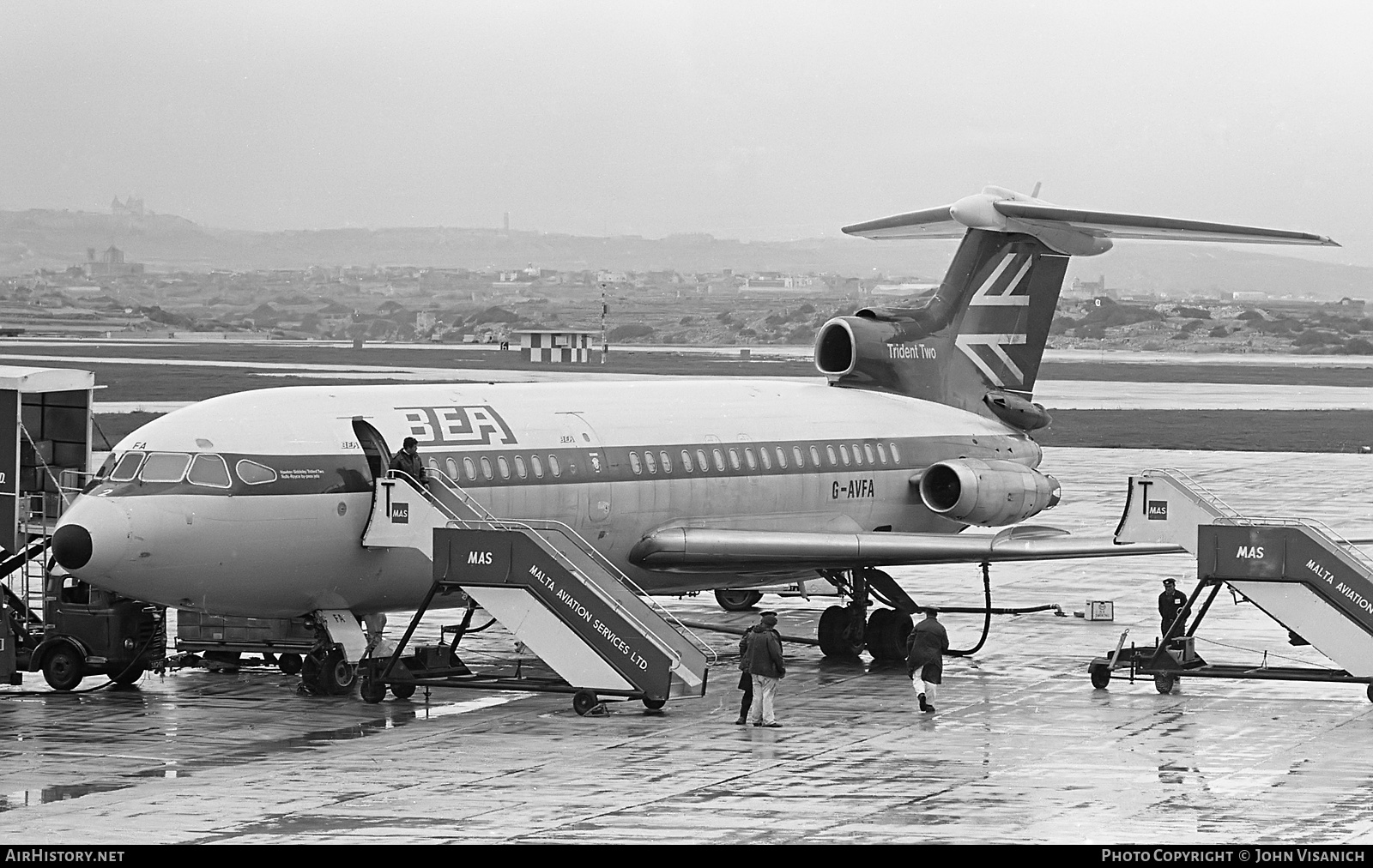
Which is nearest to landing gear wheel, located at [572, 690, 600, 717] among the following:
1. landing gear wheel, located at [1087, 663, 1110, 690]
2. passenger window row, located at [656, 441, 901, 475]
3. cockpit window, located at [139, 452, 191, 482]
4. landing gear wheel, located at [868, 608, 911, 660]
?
passenger window row, located at [656, 441, 901, 475]

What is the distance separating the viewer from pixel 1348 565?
975 inches

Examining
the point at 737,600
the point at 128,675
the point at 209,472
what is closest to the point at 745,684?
the point at 209,472

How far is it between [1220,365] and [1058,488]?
423ft

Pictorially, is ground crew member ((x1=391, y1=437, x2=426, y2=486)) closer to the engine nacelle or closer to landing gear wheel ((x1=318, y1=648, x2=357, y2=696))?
landing gear wheel ((x1=318, y1=648, x2=357, y2=696))

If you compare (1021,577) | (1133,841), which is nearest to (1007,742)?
(1133,841)

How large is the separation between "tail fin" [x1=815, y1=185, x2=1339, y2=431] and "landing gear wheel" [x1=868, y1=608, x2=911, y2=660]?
18.0ft

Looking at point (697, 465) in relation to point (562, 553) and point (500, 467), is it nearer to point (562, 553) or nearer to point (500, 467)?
point (500, 467)

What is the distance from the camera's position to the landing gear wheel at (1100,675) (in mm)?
25859

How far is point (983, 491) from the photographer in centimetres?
3034

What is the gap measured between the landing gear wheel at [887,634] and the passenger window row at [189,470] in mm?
9392

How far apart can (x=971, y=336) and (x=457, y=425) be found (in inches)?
449

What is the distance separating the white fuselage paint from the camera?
75.9 ft
